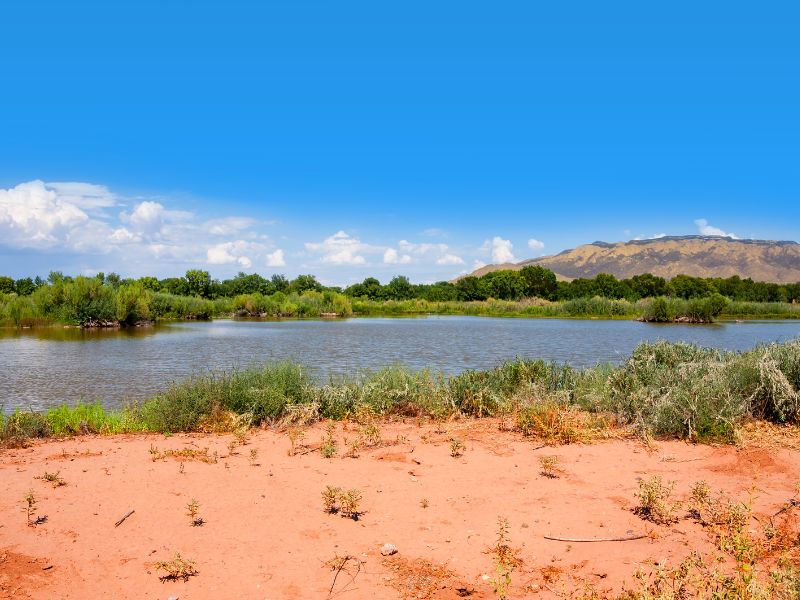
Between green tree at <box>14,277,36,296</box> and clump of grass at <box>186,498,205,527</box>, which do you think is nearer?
clump of grass at <box>186,498,205,527</box>

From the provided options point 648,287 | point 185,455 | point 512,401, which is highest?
point 648,287

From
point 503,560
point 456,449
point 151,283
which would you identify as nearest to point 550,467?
point 456,449

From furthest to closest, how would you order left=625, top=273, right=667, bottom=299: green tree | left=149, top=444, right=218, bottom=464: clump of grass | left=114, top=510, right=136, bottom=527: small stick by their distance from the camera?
left=625, top=273, right=667, bottom=299: green tree → left=149, top=444, right=218, bottom=464: clump of grass → left=114, top=510, right=136, bottom=527: small stick

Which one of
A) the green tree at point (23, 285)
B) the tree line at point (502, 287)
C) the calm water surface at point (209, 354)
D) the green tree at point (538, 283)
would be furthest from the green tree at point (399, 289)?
the calm water surface at point (209, 354)

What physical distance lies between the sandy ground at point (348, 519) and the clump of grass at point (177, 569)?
0.07 meters

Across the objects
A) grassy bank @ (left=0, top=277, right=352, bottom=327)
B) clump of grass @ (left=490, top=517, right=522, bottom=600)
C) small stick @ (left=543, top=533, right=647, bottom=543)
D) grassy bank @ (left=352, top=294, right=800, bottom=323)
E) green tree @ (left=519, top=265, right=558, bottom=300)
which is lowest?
small stick @ (left=543, top=533, right=647, bottom=543)

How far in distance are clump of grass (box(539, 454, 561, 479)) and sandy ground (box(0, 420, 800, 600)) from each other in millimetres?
96

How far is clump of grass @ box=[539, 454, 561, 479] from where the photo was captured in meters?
6.68

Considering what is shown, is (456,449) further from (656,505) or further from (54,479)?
(54,479)

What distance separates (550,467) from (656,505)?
1486 mm

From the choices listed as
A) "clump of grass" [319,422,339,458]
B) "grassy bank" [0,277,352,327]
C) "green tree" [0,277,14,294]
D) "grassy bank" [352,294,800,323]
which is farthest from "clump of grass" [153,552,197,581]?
"green tree" [0,277,14,294]

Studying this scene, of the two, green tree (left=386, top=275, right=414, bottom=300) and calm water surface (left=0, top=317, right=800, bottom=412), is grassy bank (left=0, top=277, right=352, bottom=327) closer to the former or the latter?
calm water surface (left=0, top=317, right=800, bottom=412)

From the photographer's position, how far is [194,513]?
5.26 metres

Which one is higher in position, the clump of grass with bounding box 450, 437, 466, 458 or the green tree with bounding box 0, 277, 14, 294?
the green tree with bounding box 0, 277, 14, 294
